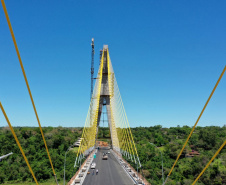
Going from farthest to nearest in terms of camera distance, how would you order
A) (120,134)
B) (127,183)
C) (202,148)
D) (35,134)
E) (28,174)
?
(35,134), (202,148), (28,174), (120,134), (127,183)

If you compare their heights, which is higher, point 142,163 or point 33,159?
point 33,159

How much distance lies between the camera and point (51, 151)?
233 feet

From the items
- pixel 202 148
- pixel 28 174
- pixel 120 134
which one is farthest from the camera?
pixel 202 148

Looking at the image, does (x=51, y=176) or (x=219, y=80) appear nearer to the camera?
(x=219, y=80)

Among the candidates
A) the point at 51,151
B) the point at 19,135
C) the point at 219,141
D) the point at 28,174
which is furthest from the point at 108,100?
the point at 219,141

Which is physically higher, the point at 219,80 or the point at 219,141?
the point at 219,80

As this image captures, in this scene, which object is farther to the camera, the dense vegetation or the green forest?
the dense vegetation

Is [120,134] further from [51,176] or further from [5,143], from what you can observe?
[5,143]

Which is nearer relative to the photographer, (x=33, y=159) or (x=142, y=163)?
(x=142, y=163)

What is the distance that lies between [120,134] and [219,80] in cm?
4177

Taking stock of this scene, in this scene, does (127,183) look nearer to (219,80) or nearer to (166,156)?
(219,80)

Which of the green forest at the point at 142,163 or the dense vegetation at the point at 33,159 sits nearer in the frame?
the green forest at the point at 142,163

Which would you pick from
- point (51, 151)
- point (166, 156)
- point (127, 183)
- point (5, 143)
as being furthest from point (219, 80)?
point (5, 143)

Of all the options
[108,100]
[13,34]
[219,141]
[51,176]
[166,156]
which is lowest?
[51,176]
